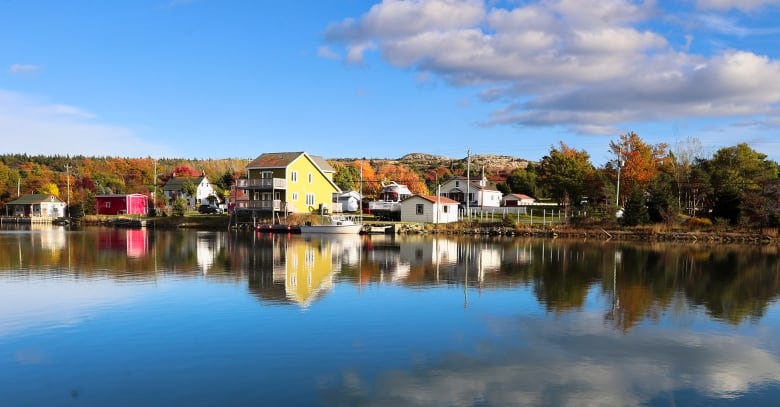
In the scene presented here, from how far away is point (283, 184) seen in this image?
5759 cm

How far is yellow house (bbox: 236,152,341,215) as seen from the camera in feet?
189

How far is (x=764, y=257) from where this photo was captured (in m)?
33.2

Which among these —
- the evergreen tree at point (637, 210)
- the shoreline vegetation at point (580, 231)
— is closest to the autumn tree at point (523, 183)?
the shoreline vegetation at point (580, 231)

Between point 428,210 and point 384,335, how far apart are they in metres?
43.8

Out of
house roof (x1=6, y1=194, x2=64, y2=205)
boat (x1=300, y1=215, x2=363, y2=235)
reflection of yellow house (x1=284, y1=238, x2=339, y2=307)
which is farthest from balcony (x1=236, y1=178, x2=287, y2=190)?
house roof (x1=6, y1=194, x2=64, y2=205)

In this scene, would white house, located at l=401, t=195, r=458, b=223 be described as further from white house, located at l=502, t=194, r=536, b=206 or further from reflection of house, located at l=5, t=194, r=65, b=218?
reflection of house, located at l=5, t=194, r=65, b=218

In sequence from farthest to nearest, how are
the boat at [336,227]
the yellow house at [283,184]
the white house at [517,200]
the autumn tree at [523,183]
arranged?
the autumn tree at [523,183] < the white house at [517,200] < the yellow house at [283,184] < the boat at [336,227]

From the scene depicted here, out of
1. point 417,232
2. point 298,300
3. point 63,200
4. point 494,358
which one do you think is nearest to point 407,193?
point 417,232

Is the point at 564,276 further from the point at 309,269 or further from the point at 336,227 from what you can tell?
the point at 336,227

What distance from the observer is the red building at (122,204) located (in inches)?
3086

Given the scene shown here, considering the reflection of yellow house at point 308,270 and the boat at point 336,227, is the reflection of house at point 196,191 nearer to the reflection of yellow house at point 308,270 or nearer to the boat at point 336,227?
the boat at point 336,227

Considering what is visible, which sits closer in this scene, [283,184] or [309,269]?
[309,269]

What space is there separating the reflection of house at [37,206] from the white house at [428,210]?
57203 mm

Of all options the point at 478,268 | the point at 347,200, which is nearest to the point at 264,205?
the point at 347,200
